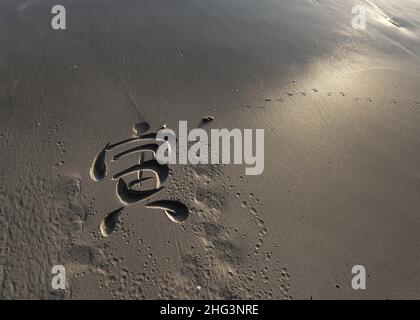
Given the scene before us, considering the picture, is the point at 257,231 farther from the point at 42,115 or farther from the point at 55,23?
the point at 55,23

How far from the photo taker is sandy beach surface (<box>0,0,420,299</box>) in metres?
3.72

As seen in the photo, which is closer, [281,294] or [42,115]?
[281,294]

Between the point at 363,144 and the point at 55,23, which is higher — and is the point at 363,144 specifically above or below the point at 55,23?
below

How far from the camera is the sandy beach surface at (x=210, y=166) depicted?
3725mm

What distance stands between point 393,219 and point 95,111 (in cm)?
525

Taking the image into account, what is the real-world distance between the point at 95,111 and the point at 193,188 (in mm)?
2385

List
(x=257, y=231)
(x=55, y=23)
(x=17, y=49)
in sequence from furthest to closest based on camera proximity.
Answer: (x=55, y=23), (x=17, y=49), (x=257, y=231)

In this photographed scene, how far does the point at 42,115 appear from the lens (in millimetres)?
5043

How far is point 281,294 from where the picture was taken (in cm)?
363

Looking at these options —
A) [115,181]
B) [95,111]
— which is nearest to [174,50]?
[95,111]

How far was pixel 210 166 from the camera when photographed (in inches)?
183

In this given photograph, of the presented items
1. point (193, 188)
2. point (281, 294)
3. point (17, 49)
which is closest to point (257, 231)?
point (281, 294)
